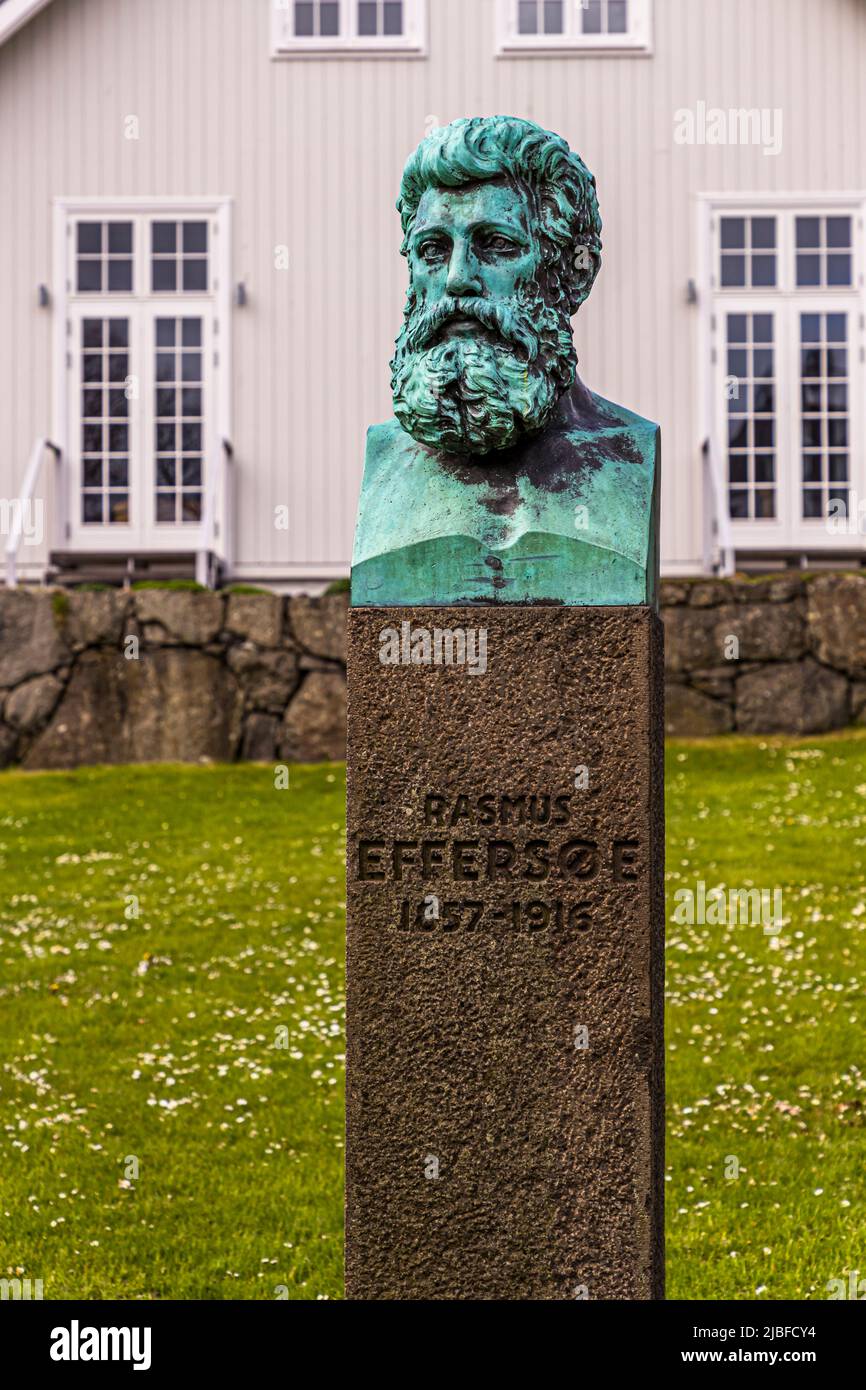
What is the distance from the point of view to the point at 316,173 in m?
14.8

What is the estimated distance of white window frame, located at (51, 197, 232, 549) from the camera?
14.8 meters

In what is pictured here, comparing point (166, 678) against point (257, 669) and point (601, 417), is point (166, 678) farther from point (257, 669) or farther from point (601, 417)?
point (601, 417)

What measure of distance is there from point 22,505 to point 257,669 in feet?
8.37

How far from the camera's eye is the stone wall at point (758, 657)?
12453mm

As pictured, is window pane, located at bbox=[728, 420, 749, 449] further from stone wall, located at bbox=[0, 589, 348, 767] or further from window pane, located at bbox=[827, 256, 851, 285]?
stone wall, located at bbox=[0, 589, 348, 767]

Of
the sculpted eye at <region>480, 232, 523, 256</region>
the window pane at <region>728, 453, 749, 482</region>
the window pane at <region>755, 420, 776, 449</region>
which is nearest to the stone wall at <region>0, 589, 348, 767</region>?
the window pane at <region>728, 453, 749, 482</region>

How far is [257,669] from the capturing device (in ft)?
40.9

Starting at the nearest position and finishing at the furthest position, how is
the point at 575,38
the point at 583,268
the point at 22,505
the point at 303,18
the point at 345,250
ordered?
the point at 583,268 < the point at 22,505 < the point at 575,38 < the point at 345,250 < the point at 303,18

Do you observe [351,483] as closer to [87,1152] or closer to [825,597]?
[825,597]

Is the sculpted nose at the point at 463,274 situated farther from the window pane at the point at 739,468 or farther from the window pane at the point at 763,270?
the window pane at the point at 763,270

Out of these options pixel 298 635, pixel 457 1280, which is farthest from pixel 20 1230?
pixel 298 635

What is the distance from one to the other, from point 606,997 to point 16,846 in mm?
7343

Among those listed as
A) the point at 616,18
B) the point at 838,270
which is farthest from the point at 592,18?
the point at 838,270

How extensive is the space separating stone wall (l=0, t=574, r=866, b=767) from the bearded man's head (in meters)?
8.94
